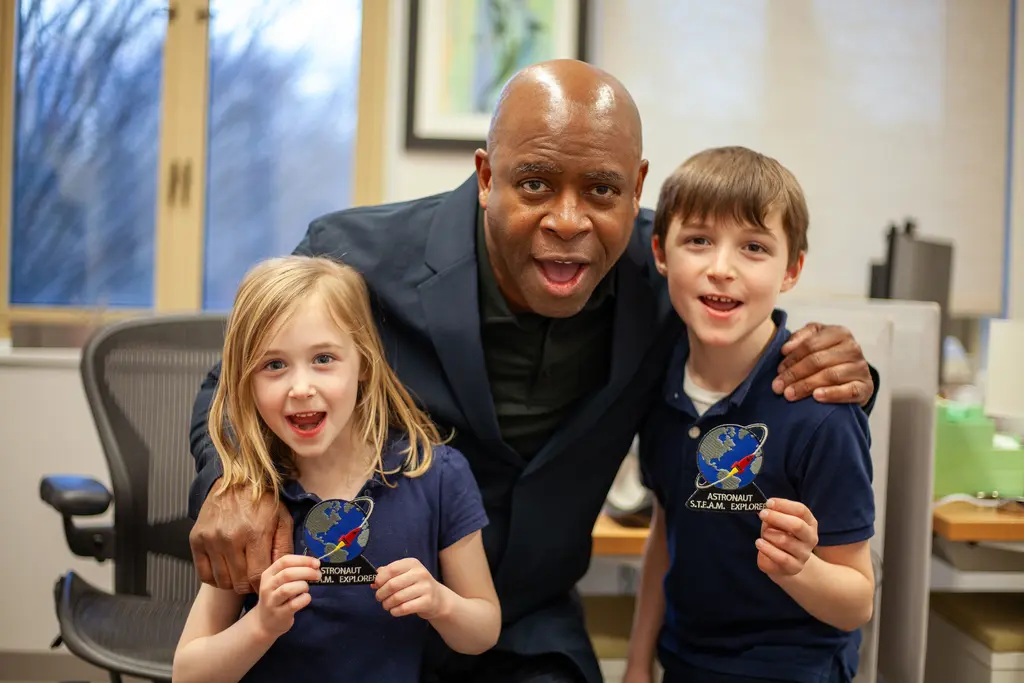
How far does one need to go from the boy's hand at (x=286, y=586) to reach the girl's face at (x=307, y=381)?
18 cm

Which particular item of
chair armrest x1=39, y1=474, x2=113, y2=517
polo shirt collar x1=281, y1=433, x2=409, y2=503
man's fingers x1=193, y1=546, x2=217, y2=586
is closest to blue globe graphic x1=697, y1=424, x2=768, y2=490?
polo shirt collar x1=281, y1=433, x2=409, y2=503

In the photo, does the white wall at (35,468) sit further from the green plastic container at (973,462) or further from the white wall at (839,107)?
the green plastic container at (973,462)

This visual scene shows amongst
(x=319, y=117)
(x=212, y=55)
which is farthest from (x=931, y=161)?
(x=212, y=55)

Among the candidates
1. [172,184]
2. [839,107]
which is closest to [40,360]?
[172,184]

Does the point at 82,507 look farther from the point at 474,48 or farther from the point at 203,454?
the point at 474,48

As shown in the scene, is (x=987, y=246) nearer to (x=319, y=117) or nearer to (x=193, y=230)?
(x=319, y=117)

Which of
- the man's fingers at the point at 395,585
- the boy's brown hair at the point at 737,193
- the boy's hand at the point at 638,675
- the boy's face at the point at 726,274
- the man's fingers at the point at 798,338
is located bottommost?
the boy's hand at the point at 638,675

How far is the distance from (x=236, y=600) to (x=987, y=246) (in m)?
3.09

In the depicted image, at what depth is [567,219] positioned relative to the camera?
1.36m

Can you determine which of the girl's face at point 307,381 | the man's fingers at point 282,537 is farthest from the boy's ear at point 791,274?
the man's fingers at point 282,537

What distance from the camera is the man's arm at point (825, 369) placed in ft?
4.60

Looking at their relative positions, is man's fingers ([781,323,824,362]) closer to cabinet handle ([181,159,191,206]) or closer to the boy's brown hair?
the boy's brown hair

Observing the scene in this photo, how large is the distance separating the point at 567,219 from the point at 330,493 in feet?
1.73

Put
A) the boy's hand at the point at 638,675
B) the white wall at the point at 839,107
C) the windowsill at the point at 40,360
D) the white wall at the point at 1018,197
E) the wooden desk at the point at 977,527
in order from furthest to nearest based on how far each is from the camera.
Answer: the white wall at the point at 1018,197 < the white wall at the point at 839,107 < the windowsill at the point at 40,360 < the wooden desk at the point at 977,527 < the boy's hand at the point at 638,675
